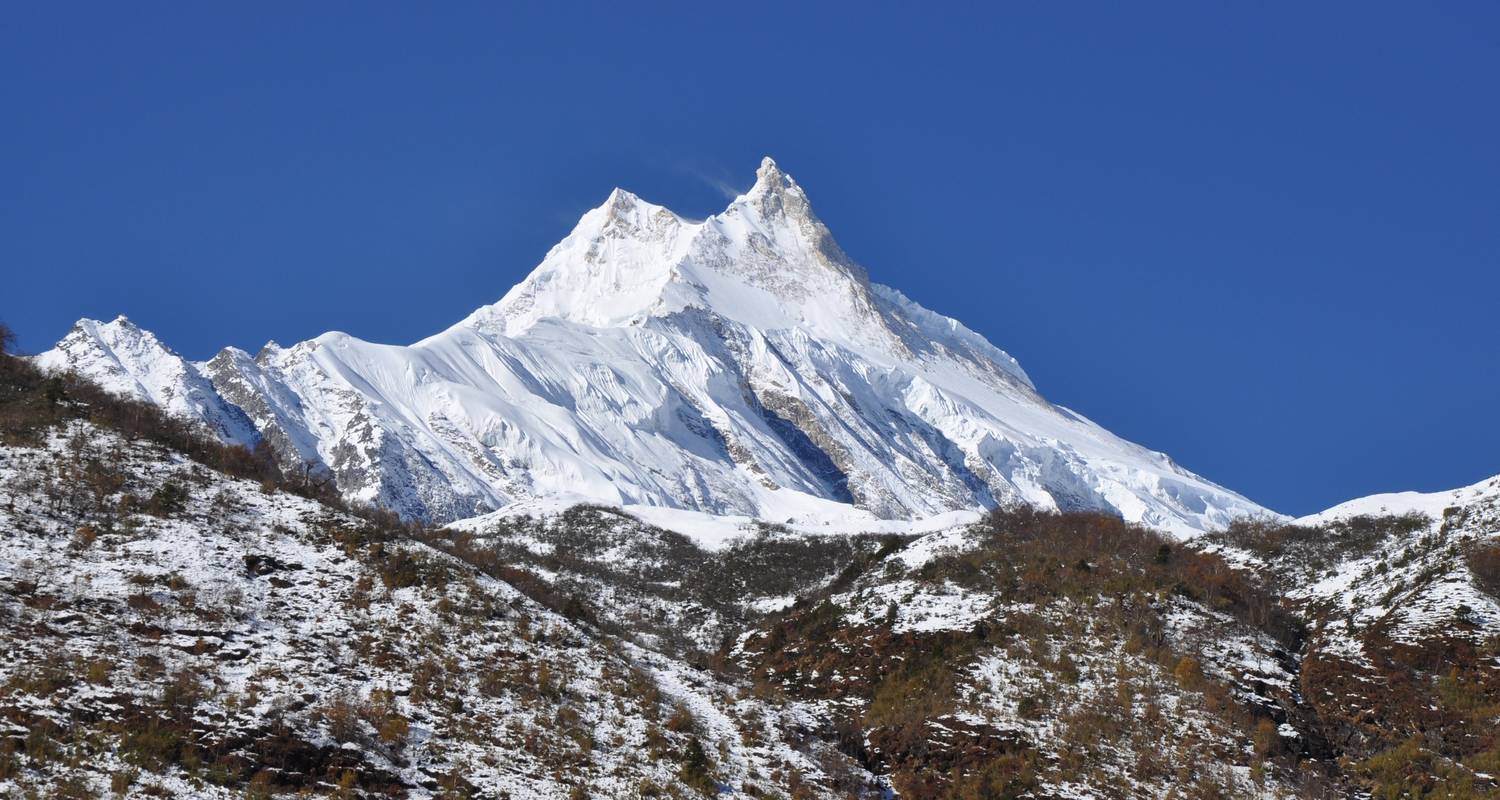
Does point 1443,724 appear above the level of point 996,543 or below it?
below

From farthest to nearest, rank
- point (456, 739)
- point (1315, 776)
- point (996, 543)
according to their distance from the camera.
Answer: point (996, 543) < point (1315, 776) < point (456, 739)

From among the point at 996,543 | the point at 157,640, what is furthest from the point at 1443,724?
the point at 157,640

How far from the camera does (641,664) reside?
3816 cm

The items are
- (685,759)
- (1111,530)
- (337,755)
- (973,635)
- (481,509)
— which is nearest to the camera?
(337,755)

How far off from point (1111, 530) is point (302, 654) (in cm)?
3973

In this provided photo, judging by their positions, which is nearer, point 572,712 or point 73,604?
point 73,604

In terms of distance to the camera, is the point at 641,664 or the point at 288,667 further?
the point at 641,664

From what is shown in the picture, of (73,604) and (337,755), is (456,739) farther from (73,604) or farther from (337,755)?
(73,604)

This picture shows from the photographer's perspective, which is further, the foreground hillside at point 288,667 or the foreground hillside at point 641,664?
the foreground hillside at point 641,664

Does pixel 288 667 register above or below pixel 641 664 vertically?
below

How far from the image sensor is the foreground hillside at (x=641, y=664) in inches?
1043

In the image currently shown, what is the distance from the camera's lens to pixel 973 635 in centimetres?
4269

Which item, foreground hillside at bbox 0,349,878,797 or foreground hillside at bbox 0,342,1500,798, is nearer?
foreground hillside at bbox 0,349,878,797

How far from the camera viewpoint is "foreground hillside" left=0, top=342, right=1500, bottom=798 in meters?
26.5
